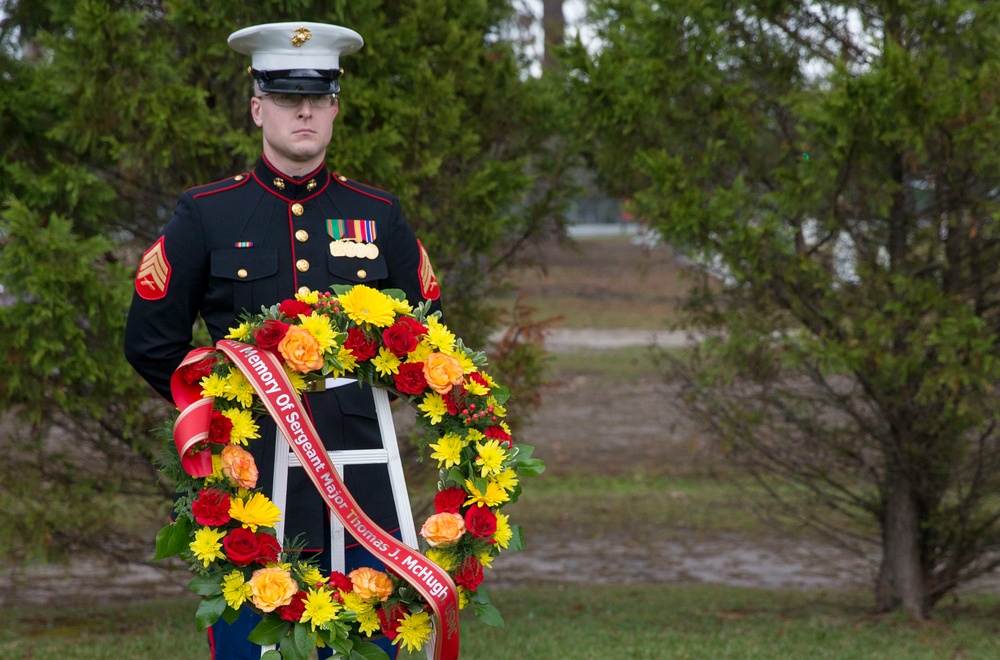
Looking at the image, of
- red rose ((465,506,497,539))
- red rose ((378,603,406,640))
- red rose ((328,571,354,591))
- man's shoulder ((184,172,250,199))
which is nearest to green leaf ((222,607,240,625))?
red rose ((328,571,354,591))

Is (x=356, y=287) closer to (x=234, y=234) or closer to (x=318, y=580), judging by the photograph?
(x=234, y=234)

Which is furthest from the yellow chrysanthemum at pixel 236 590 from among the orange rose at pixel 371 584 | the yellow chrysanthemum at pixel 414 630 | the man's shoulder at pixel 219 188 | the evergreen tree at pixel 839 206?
the evergreen tree at pixel 839 206

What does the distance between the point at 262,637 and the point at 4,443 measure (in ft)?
12.8

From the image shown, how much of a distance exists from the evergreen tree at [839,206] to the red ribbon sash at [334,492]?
3139 millimetres

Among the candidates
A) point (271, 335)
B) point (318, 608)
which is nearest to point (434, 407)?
point (271, 335)

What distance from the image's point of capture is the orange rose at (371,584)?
282 centimetres

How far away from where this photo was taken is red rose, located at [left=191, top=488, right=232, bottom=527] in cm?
277

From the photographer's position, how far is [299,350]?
109 inches

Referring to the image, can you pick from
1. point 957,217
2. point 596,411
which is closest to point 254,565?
point 957,217

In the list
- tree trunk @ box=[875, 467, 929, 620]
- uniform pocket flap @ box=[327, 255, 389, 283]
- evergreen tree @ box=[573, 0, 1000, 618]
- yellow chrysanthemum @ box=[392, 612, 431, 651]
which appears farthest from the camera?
tree trunk @ box=[875, 467, 929, 620]

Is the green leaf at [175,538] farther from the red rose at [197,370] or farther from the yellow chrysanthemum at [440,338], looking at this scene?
the yellow chrysanthemum at [440,338]

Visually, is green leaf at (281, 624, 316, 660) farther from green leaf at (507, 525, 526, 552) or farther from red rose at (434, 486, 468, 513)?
green leaf at (507, 525, 526, 552)

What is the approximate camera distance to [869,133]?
5398 mm

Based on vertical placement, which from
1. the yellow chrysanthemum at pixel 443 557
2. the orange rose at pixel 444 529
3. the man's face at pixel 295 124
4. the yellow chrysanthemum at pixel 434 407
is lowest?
the yellow chrysanthemum at pixel 443 557
